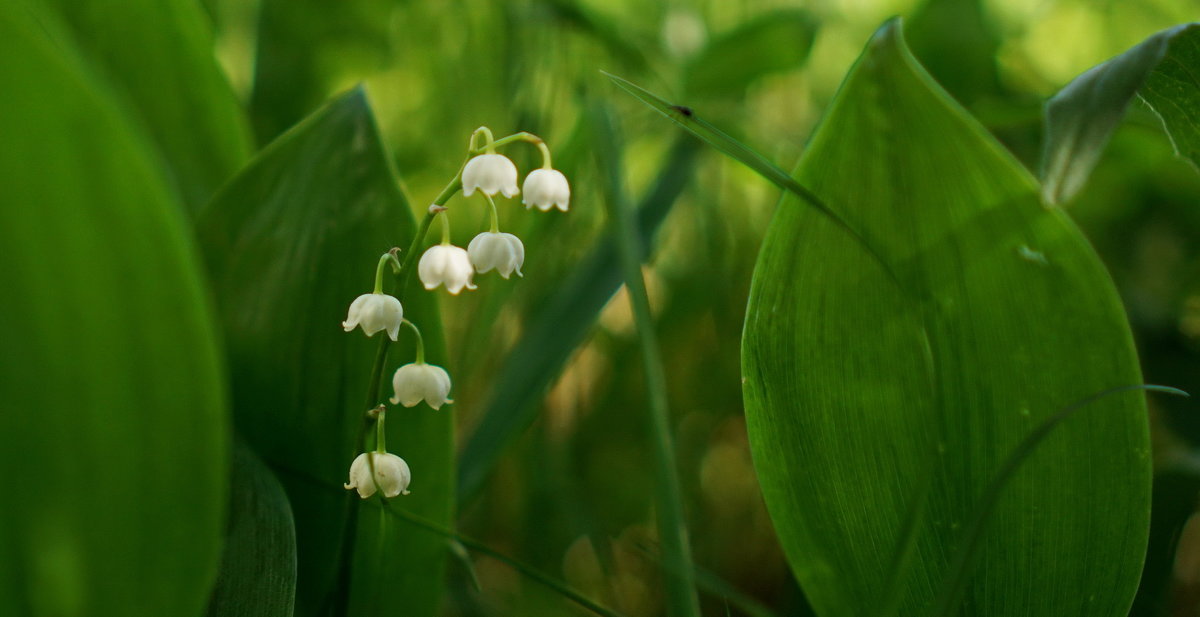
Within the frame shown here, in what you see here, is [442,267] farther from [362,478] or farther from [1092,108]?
[1092,108]

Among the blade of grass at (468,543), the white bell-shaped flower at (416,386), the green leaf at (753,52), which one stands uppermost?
the green leaf at (753,52)

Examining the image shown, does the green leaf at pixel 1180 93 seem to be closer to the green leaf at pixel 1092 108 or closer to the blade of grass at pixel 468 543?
the green leaf at pixel 1092 108

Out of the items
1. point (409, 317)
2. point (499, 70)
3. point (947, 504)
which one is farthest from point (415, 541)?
point (499, 70)

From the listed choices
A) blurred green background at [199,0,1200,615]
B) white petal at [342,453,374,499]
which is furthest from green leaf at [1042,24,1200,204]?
blurred green background at [199,0,1200,615]

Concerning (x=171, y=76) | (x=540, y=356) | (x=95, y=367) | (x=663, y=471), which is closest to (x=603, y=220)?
(x=540, y=356)

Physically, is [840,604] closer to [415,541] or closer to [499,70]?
[415,541]

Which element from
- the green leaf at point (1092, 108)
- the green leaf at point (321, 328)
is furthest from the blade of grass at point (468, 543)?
the green leaf at point (1092, 108)

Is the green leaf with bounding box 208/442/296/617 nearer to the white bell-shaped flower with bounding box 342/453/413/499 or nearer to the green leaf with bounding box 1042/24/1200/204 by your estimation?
the white bell-shaped flower with bounding box 342/453/413/499
